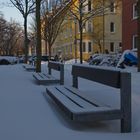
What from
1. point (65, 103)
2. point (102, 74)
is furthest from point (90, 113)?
point (102, 74)

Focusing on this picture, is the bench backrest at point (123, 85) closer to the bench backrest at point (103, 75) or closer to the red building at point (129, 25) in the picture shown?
the bench backrest at point (103, 75)

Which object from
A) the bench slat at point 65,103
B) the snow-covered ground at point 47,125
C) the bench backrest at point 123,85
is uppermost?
the bench backrest at point 123,85

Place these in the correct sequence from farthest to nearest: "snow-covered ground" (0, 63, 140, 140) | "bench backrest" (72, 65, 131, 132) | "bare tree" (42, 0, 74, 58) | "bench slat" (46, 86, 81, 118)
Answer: "bare tree" (42, 0, 74, 58) → "bench slat" (46, 86, 81, 118) → "bench backrest" (72, 65, 131, 132) → "snow-covered ground" (0, 63, 140, 140)

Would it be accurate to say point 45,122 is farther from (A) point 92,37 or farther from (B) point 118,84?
(A) point 92,37

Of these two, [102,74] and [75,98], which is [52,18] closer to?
[75,98]

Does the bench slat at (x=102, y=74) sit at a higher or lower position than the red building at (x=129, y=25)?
lower

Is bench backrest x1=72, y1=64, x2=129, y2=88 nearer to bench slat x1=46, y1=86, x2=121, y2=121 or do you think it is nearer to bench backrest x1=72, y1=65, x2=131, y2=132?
bench backrest x1=72, y1=65, x2=131, y2=132

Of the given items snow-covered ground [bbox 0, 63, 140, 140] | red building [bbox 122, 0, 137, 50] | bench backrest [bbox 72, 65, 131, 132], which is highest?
red building [bbox 122, 0, 137, 50]

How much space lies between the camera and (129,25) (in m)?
44.2

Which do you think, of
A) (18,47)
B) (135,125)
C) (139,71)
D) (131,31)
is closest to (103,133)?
(135,125)

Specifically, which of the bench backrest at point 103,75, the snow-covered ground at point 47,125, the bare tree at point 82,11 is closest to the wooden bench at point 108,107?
the bench backrest at point 103,75

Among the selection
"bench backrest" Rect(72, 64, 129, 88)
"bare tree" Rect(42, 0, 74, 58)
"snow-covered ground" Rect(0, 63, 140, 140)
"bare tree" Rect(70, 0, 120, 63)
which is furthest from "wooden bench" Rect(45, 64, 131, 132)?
"bare tree" Rect(42, 0, 74, 58)

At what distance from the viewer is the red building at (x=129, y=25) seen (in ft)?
139

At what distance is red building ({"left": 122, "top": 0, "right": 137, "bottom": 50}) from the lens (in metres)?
42.5
